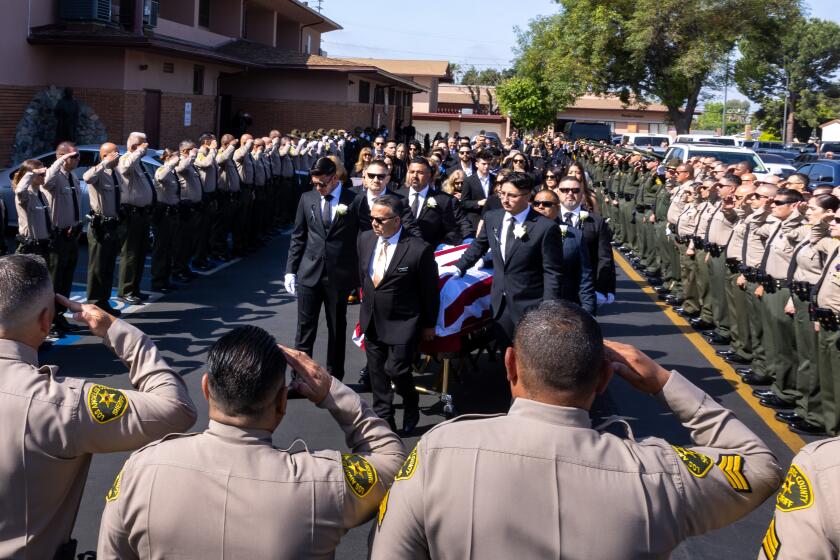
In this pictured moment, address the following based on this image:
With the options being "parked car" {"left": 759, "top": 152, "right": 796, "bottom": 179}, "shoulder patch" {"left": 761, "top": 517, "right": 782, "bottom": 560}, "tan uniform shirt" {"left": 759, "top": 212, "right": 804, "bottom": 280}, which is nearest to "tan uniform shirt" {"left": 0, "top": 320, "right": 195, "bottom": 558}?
"shoulder patch" {"left": 761, "top": 517, "right": 782, "bottom": 560}

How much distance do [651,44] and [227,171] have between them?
30445 millimetres

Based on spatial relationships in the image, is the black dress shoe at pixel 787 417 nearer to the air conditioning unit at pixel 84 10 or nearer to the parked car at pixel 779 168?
the air conditioning unit at pixel 84 10

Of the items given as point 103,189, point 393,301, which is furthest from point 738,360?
point 103,189

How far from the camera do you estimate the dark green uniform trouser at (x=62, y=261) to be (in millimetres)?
10859

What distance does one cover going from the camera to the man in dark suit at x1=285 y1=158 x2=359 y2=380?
863 centimetres

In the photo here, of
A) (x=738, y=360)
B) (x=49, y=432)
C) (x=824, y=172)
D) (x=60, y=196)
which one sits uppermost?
(x=824, y=172)

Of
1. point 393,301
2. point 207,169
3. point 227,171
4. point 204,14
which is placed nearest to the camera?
point 393,301

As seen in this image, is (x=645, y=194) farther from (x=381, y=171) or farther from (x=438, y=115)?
(x=438, y=115)

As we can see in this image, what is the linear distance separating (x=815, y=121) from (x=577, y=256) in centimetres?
8893

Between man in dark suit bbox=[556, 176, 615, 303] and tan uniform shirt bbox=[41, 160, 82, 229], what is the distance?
5407 mm

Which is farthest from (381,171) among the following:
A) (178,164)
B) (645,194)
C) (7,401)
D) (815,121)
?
(815,121)

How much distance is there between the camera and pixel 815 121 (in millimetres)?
89625

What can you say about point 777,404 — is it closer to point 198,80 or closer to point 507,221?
point 507,221

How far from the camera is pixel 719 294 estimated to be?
11781mm
